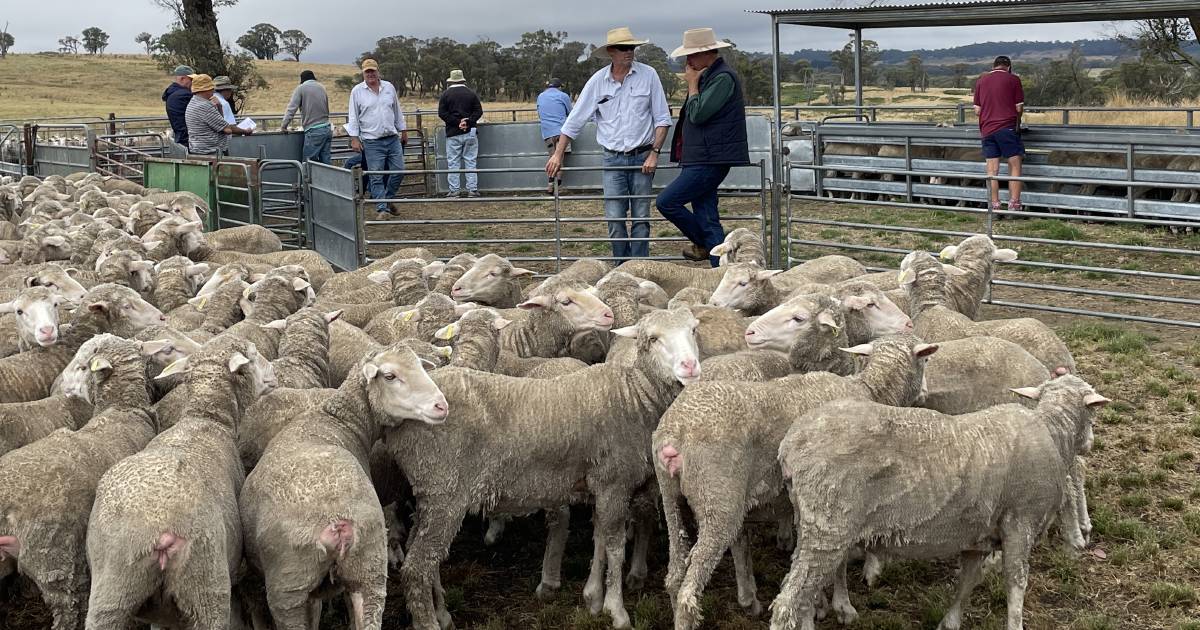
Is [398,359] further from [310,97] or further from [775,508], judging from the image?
[310,97]

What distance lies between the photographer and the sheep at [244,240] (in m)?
10.1

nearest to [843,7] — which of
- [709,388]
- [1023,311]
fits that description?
[1023,311]

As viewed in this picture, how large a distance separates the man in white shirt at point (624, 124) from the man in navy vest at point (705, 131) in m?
0.42

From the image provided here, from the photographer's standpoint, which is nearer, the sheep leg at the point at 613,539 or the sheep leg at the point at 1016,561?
the sheep leg at the point at 1016,561

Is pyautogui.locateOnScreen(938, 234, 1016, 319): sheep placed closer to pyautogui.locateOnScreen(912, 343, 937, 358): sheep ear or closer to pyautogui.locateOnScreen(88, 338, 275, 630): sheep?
pyautogui.locateOnScreen(912, 343, 937, 358): sheep ear

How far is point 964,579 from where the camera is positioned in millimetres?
4734

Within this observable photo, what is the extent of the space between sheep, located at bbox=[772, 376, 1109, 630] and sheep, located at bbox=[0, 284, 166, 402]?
153 inches

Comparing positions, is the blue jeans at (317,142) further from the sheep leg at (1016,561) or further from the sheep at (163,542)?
the sheep leg at (1016,561)

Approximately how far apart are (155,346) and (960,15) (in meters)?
10.9

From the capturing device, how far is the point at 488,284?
24.3ft

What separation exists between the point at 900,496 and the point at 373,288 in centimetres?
444

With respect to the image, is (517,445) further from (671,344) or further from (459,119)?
(459,119)

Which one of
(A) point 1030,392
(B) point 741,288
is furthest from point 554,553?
(B) point 741,288

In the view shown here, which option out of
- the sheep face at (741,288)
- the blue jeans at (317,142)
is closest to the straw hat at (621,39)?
the sheep face at (741,288)
